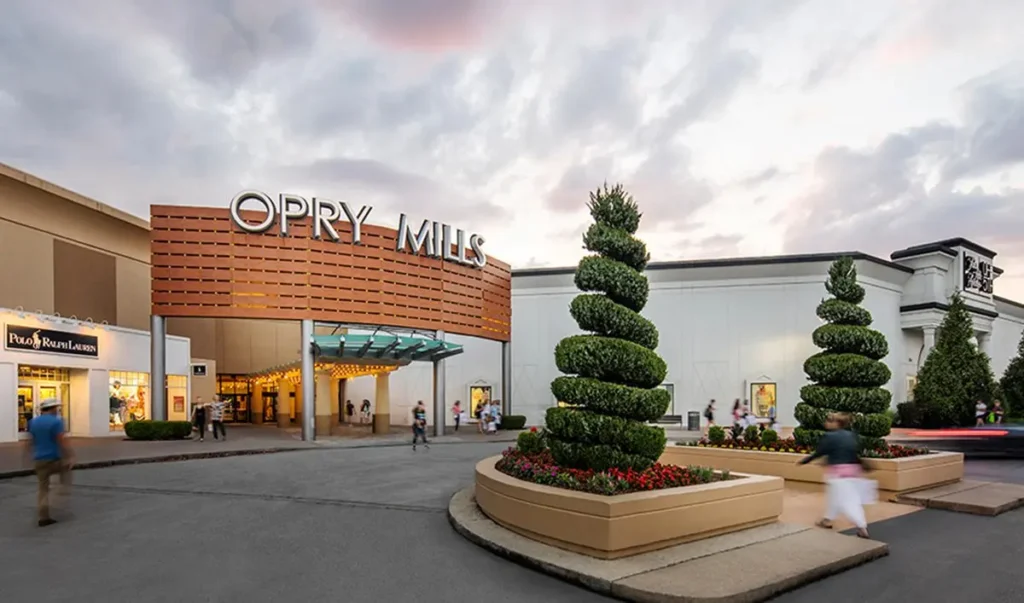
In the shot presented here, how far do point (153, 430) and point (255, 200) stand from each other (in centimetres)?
891

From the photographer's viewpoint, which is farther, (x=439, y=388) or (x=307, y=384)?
(x=439, y=388)

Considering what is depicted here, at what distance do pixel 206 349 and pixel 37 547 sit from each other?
105 feet

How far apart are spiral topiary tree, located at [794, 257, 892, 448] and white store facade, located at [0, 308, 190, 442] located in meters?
21.2

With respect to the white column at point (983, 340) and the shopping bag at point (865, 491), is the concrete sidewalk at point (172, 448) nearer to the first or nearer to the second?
the shopping bag at point (865, 491)

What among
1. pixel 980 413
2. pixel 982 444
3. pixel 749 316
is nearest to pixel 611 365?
pixel 982 444

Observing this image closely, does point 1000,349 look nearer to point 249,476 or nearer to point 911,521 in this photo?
point 911,521

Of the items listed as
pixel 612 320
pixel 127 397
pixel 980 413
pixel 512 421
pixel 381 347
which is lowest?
pixel 512 421

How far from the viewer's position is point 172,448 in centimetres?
1956

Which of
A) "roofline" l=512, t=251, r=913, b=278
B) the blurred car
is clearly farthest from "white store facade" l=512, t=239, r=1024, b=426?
the blurred car

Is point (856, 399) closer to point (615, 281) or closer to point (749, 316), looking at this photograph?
point (615, 281)

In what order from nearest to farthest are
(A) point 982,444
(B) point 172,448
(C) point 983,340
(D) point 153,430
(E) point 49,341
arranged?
(A) point 982,444, (B) point 172,448, (E) point 49,341, (D) point 153,430, (C) point 983,340

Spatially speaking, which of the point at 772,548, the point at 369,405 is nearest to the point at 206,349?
the point at 369,405

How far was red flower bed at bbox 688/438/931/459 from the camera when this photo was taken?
1168cm

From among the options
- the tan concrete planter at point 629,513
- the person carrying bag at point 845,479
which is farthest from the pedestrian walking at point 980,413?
the tan concrete planter at point 629,513
